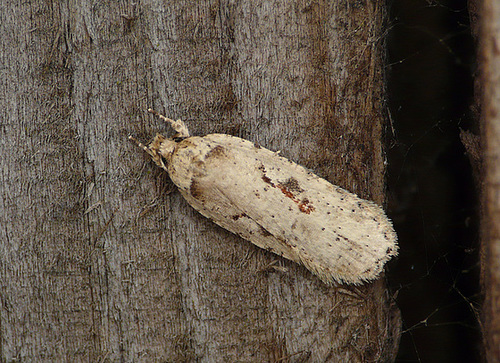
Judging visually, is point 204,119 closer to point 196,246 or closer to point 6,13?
point 196,246

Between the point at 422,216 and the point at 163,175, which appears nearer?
the point at 163,175

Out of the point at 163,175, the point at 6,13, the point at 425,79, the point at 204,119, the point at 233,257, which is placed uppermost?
the point at 6,13

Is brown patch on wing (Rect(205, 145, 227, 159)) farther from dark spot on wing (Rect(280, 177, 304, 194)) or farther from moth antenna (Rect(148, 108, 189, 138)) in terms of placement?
dark spot on wing (Rect(280, 177, 304, 194))

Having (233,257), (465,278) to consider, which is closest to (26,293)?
(233,257)

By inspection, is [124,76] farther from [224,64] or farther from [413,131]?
[413,131]

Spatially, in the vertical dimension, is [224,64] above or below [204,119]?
above

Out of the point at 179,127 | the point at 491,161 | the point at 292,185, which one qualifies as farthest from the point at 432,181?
the point at 179,127

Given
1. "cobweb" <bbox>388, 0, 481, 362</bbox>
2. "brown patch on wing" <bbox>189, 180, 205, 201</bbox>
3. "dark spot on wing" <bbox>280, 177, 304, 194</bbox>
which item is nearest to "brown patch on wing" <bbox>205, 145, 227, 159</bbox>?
"brown patch on wing" <bbox>189, 180, 205, 201</bbox>
